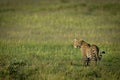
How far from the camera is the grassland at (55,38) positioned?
11953 millimetres

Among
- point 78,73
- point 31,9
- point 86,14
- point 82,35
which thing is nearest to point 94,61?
point 78,73

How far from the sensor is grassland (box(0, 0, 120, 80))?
12.0m

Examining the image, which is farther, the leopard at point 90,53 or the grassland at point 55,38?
the leopard at point 90,53

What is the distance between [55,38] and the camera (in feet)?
61.5

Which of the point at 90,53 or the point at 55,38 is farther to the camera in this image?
the point at 55,38

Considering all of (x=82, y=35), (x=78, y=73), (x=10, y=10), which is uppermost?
(x=10, y=10)

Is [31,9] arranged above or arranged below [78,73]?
above

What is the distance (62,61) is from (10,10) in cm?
1542

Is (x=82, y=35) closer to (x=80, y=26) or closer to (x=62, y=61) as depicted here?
(x=80, y=26)

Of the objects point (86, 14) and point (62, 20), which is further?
point (86, 14)

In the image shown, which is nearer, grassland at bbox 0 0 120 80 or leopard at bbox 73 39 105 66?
grassland at bbox 0 0 120 80

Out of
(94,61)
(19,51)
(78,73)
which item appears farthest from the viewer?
(19,51)

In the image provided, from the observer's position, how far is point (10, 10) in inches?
1115

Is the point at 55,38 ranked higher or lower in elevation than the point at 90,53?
higher
